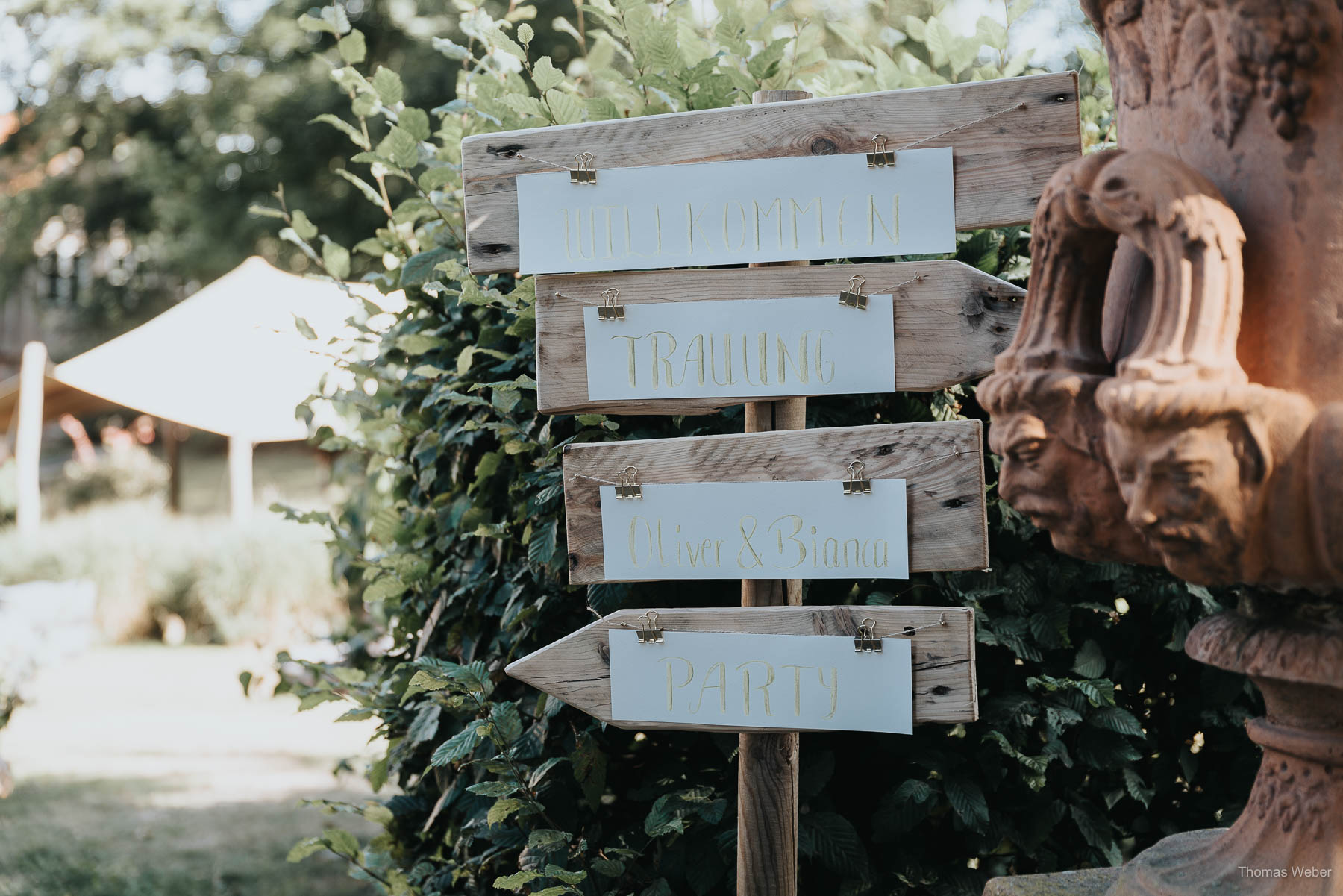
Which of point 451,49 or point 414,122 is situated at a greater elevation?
point 451,49

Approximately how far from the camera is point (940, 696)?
64.7 inches

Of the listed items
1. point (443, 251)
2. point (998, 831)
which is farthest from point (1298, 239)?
point (443, 251)

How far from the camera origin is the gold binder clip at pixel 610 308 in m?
1.76

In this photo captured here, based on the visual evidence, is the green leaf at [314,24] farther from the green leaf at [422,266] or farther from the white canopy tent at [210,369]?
the white canopy tent at [210,369]

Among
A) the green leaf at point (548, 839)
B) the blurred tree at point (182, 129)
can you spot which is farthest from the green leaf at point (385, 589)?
the blurred tree at point (182, 129)

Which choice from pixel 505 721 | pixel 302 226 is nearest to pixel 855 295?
pixel 505 721

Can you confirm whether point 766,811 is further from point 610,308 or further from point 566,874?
point 610,308

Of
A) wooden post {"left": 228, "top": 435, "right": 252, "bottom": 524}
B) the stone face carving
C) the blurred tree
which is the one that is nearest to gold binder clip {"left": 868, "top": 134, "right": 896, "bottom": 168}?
the stone face carving

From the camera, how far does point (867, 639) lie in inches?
65.4

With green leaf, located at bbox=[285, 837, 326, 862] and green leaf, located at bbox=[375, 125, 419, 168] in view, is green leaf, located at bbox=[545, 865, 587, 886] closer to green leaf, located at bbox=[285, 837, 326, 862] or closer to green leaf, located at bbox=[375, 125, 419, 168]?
green leaf, located at bbox=[285, 837, 326, 862]

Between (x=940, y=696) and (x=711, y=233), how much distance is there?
2.57 feet

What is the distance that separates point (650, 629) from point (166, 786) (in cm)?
394

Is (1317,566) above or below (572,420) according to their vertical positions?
below

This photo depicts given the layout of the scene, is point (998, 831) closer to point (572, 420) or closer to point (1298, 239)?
point (572, 420)
